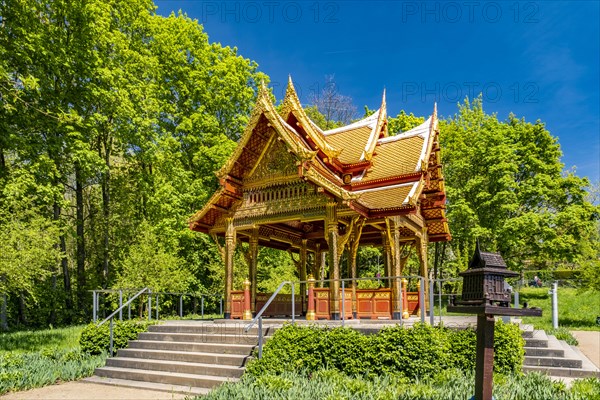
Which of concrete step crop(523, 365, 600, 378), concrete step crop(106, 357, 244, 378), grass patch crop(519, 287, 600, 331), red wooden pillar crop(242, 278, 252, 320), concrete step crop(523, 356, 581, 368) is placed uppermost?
red wooden pillar crop(242, 278, 252, 320)

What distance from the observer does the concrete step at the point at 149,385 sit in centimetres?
1000

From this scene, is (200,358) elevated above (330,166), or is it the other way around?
(330,166)

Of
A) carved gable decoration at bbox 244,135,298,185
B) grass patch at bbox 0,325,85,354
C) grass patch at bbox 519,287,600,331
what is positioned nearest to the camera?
carved gable decoration at bbox 244,135,298,185

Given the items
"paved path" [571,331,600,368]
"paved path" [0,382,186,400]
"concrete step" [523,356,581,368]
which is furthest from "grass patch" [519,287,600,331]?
"paved path" [0,382,186,400]

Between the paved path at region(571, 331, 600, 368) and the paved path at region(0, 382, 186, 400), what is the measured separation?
35.9 ft

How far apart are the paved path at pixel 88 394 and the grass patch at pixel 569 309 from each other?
667 inches

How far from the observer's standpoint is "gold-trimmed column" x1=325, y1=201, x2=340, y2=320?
12.7 meters

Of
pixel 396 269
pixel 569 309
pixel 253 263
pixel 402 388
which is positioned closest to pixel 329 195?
pixel 396 269

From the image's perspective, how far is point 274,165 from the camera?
48.0 ft

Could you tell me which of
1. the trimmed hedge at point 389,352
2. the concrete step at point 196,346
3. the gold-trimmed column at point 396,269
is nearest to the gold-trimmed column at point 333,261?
the gold-trimmed column at point 396,269

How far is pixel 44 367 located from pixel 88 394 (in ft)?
7.30

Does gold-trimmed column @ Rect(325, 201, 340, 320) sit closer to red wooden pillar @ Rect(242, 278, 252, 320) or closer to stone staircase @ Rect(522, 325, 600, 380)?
red wooden pillar @ Rect(242, 278, 252, 320)

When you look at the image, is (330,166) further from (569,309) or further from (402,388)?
(569,309)

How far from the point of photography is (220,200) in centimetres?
1518
